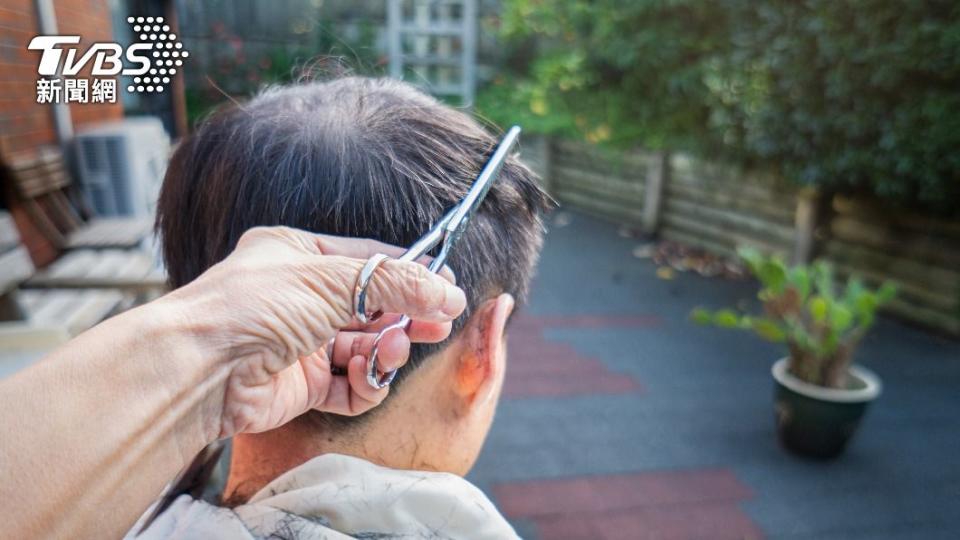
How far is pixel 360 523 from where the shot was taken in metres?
0.91

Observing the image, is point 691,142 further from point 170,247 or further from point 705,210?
point 170,247

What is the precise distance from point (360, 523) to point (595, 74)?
6938 millimetres

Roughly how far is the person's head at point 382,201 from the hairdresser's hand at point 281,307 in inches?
4.3

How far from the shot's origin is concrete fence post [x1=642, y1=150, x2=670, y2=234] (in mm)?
7645

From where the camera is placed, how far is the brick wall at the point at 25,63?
6.31ft

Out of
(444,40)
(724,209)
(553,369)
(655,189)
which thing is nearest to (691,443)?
(553,369)

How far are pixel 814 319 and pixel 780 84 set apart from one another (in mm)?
2662

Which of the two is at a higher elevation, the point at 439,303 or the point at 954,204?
the point at 439,303

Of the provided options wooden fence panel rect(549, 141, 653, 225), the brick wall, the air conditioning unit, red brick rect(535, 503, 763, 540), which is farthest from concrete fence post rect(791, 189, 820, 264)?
the brick wall

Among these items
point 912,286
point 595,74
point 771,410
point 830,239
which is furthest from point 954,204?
point 595,74

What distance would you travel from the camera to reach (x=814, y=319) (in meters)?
3.13

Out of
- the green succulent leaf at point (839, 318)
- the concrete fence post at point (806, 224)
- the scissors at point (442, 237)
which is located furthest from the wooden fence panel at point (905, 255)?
the scissors at point (442, 237)

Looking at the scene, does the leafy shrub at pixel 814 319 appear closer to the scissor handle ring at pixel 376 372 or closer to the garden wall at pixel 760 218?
the garden wall at pixel 760 218

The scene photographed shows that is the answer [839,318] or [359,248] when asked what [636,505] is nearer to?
[839,318]
